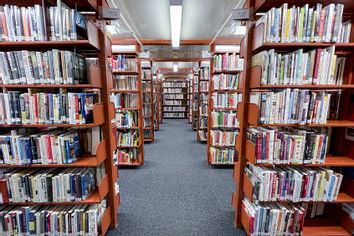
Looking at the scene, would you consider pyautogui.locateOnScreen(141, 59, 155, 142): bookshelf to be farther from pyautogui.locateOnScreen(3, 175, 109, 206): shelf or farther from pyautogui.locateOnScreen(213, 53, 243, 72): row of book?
pyautogui.locateOnScreen(3, 175, 109, 206): shelf

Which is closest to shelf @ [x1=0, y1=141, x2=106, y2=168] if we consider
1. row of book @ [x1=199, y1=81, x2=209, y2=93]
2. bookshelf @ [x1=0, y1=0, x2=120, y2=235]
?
bookshelf @ [x1=0, y1=0, x2=120, y2=235]

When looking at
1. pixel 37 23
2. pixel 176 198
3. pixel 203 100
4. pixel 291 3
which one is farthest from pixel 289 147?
pixel 203 100

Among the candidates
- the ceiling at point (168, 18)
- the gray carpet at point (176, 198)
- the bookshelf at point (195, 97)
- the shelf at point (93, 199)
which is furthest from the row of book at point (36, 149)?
the bookshelf at point (195, 97)

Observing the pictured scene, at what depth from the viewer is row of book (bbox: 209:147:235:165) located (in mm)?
3588

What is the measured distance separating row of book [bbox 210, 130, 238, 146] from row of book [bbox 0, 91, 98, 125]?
253 cm

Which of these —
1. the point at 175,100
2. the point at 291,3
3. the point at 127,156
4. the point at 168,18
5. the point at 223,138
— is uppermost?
the point at 168,18

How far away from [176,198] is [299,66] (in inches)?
82.2

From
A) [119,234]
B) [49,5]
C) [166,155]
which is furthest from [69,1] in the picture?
[166,155]

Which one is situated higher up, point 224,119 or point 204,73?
point 204,73

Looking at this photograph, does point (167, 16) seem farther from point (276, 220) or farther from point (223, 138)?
point (276, 220)

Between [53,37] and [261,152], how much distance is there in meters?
1.89

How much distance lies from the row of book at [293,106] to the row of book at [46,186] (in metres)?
1.63

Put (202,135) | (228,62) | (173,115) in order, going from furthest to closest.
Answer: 1. (173,115)
2. (202,135)
3. (228,62)

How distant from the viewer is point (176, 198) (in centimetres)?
259
